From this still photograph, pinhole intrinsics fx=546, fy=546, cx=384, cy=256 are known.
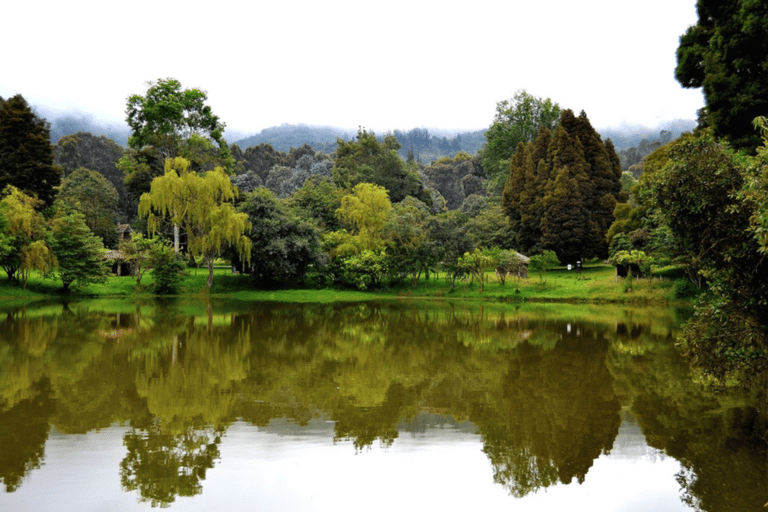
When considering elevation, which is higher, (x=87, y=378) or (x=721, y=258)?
(x=721, y=258)

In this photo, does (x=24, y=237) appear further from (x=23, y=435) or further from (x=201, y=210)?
(x=23, y=435)

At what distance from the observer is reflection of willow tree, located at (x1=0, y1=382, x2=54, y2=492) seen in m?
6.59

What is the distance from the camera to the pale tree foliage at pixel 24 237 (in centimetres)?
3033

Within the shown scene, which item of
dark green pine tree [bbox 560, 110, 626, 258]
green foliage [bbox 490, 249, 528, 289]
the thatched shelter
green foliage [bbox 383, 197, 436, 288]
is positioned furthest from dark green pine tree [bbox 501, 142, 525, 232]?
the thatched shelter

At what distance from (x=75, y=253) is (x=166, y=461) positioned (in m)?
29.0

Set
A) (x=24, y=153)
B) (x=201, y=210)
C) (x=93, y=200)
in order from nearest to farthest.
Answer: (x=24, y=153)
(x=201, y=210)
(x=93, y=200)

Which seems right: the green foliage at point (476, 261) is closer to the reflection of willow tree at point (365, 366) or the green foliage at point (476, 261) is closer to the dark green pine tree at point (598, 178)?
the dark green pine tree at point (598, 178)

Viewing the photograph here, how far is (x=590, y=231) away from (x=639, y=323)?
18.0 metres

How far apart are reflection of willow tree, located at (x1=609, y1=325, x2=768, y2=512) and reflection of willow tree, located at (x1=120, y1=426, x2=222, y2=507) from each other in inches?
227

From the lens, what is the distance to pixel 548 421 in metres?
8.88

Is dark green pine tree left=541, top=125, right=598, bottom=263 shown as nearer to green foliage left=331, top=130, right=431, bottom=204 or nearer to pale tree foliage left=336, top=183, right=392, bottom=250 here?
pale tree foliage left=336, top=183, right=392, bottom=250

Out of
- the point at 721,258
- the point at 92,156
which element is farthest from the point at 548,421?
the point at 92,156

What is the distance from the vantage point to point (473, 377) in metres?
12.0

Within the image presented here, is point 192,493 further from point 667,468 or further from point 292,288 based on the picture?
point 292,288
